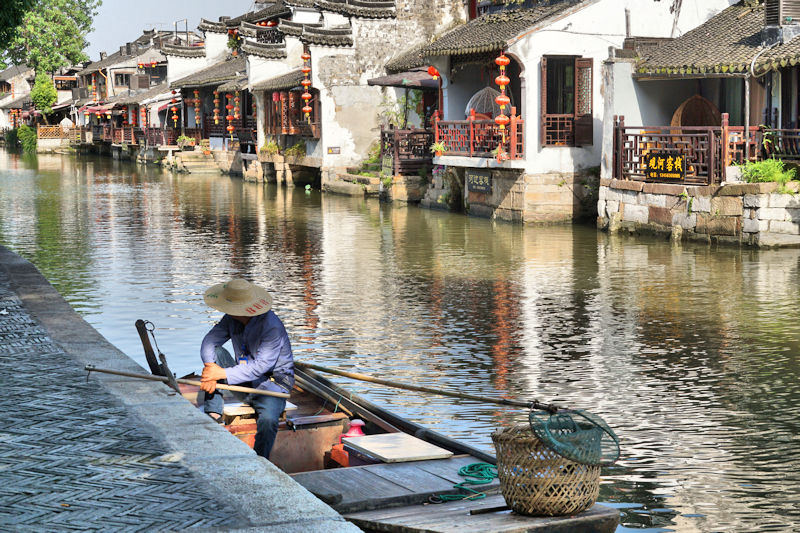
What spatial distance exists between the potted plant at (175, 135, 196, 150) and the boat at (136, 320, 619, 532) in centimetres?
5237

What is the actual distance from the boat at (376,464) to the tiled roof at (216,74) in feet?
154

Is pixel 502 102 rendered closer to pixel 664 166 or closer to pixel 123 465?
pixel 664 166

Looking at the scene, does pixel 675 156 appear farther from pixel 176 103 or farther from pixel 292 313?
pixel 176 103

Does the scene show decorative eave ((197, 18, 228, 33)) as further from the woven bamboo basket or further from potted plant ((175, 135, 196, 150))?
the woven bamboo basket

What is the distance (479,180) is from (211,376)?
74.3 ft

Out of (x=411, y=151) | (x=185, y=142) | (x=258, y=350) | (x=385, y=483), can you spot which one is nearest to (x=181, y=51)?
(x=185, y=142)

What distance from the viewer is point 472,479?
7.43 m

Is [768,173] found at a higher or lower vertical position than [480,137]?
lower

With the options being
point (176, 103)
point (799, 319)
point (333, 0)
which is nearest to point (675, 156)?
point (799, 319)

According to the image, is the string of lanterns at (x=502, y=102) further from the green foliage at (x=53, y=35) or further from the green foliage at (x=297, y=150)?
the green foliage at (x=53, y=35)

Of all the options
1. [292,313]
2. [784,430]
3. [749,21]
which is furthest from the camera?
[749,21]

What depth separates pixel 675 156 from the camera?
24.3 meters

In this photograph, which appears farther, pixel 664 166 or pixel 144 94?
pixel 144 94

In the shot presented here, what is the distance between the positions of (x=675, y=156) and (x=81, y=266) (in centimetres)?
1249
